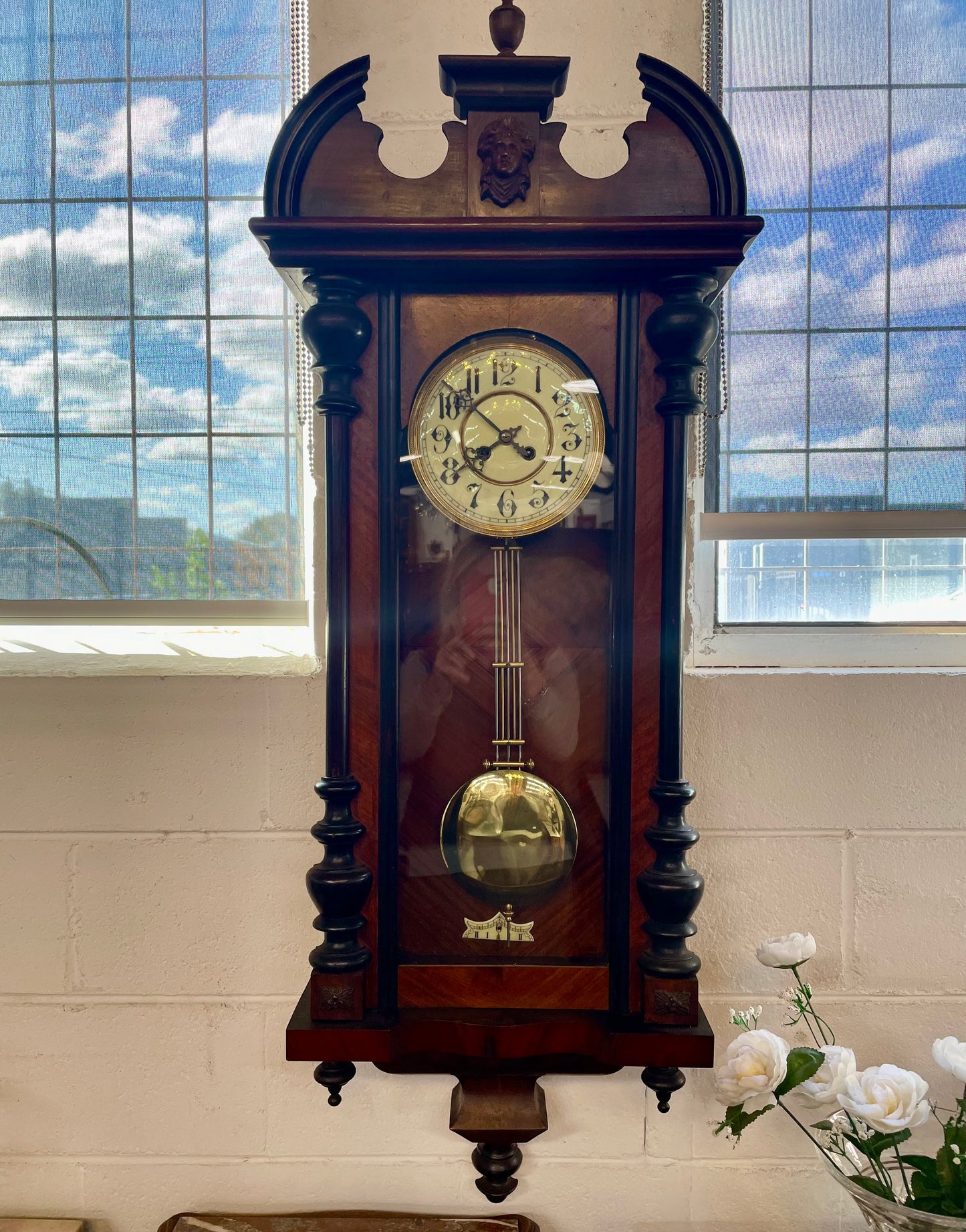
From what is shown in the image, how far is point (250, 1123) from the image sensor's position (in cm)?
91

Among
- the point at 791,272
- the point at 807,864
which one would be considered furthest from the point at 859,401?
the point at 807,864

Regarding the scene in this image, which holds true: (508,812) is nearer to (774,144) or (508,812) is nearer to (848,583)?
(848,583)

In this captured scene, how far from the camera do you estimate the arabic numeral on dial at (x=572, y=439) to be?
2.22ft

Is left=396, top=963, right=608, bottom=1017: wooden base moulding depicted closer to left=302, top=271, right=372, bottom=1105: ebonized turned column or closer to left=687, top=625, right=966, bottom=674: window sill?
left=302, top=271, right=372, bottom=1105: ebonized turned column

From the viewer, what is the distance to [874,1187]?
28.8 inches

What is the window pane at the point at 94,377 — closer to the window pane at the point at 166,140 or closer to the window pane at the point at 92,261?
the window pane at the point at 92,261

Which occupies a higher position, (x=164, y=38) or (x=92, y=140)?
(x=164, y=38)

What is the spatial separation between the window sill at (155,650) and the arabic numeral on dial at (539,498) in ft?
1.23

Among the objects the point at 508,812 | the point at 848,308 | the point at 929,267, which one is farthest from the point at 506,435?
the point at 929,267

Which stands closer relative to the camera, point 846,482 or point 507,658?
point 507,658

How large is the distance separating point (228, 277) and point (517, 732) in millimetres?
732

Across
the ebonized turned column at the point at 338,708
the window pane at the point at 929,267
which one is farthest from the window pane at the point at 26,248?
the window pane at the point at 929,267

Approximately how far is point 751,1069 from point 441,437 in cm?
67

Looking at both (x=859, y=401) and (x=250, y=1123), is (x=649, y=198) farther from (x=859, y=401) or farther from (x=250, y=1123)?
(x=250, y=1123)
